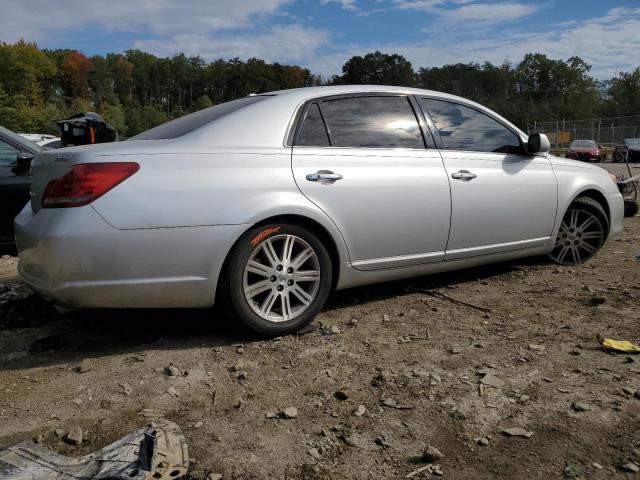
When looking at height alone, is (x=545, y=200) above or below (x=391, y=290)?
above

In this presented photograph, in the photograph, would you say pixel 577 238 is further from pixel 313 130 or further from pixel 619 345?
pixel 313 130

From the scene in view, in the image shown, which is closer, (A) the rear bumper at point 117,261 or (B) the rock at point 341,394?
(B) the rock at point 341,394

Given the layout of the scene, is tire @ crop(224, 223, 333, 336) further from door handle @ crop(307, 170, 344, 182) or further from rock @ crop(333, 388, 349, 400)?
rock @ crop(333, 388, 349, 400)

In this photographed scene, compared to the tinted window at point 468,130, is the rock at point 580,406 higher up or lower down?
lower down

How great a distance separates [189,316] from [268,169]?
1.25 meters

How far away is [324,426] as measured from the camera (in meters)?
2.49

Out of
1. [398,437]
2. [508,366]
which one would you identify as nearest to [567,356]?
[508,366]

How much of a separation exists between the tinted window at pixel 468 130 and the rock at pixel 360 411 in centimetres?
231

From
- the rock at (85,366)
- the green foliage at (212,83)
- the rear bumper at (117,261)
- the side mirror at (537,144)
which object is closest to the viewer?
the rear bumper at (117,261)

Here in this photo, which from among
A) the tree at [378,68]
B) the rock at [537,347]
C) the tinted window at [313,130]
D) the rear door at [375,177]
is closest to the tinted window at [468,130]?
the rear door at [375,177]

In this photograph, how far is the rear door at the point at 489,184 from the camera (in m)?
4.25

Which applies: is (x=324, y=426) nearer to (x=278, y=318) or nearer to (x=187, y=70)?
(x=278, y=318)

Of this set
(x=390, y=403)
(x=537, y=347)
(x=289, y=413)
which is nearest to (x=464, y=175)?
(x=537, y=347)

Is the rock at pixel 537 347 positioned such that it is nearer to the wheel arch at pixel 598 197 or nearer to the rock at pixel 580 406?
the rock at pixel 580 406
